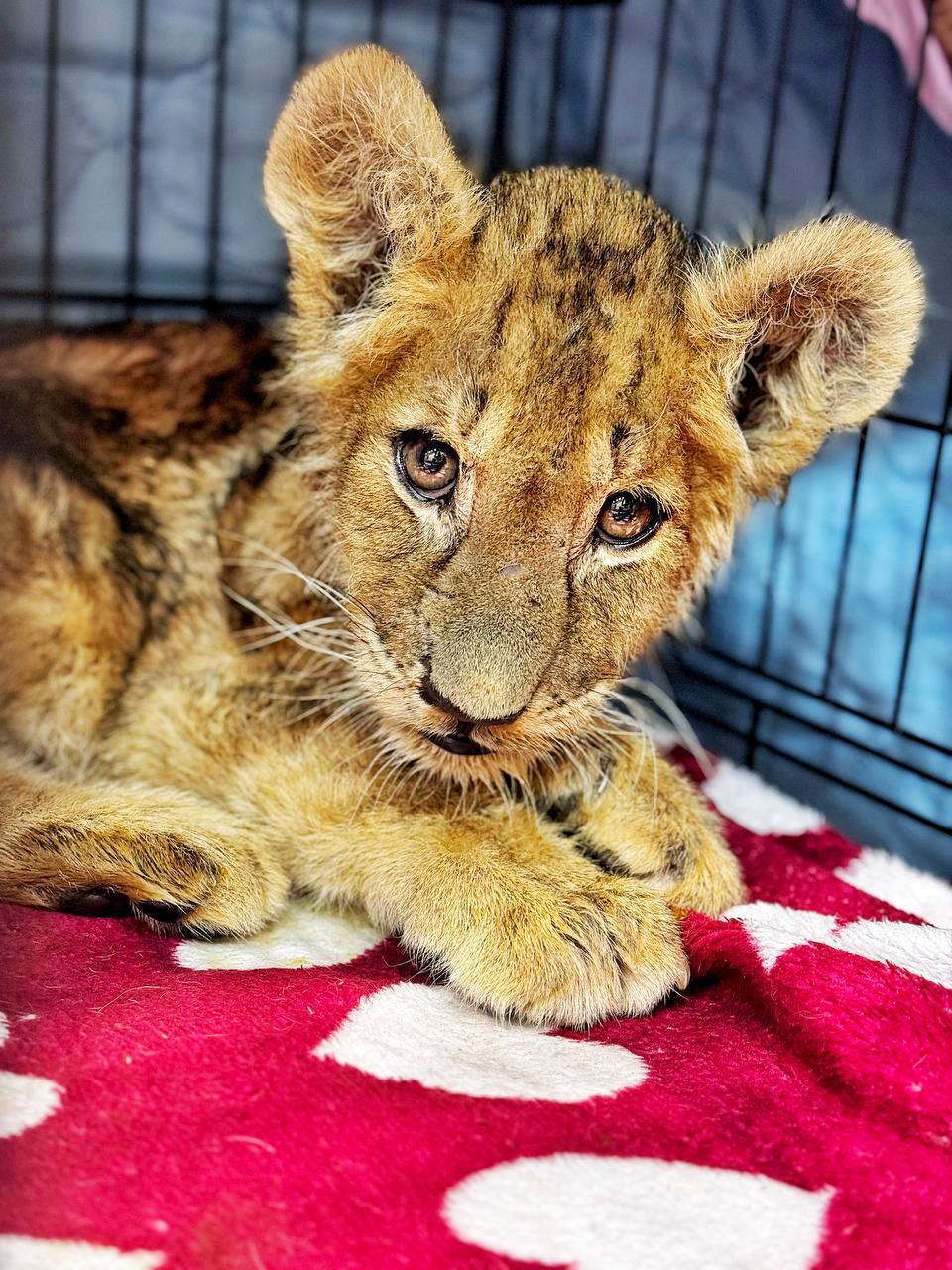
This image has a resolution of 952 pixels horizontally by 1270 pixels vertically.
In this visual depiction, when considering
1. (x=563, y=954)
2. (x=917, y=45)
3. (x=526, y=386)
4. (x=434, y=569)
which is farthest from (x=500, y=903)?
(x=917, y=45)

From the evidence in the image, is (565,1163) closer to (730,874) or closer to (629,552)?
(730,874)

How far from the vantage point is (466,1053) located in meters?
1.40

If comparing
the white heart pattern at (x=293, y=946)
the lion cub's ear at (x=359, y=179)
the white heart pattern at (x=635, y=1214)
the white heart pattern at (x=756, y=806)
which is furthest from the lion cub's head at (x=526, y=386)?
the white heart pattern at (x=756, y=806)

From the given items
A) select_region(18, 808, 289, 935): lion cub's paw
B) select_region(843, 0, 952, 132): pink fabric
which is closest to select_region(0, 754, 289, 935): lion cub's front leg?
select_region(18, 808, 289, 935): lion cub's paw

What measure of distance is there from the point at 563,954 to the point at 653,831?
32 cm

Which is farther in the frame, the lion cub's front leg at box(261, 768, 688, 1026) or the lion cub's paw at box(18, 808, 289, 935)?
the lion cub's paw at box(18, 808, 289, 935)

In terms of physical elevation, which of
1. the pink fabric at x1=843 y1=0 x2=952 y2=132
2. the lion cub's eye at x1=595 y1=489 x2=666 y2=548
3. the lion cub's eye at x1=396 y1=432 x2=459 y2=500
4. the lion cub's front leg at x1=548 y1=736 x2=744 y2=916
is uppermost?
the pink fabric at x1=843 y1=0 x2=952 y2=132

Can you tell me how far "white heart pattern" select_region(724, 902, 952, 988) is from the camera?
1588 mm

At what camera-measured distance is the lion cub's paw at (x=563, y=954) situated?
1481 millimetres

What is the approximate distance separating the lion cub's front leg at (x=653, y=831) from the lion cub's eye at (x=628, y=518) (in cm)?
35

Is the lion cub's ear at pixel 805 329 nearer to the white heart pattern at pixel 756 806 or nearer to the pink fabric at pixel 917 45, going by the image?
the white heart pattern at pixel 756 806

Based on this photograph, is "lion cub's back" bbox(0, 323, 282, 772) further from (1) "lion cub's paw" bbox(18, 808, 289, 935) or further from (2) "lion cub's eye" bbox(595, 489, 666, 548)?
(2) "lion cub's eye" bbox(595, 489, 666, 548)

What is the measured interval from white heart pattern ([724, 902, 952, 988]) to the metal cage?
0.65 metres

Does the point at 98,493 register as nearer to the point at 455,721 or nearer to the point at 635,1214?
the point at 455,721
